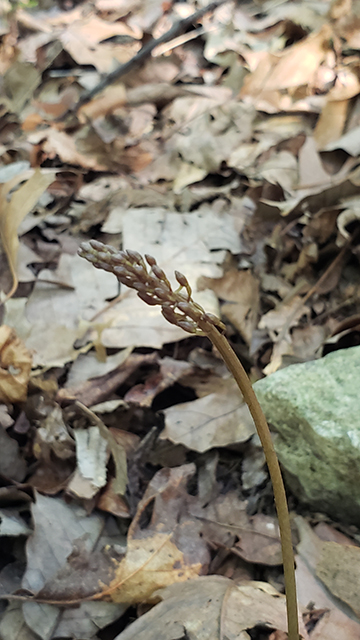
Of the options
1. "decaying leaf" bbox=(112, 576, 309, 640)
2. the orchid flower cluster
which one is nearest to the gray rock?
"decaying leaf" bbox=(112, 576, 309, 640)

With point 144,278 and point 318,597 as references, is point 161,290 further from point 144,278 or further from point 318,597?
point 318,597

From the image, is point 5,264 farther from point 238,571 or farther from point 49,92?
point 49,92

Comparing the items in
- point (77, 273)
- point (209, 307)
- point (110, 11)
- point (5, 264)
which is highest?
point (110, 11)

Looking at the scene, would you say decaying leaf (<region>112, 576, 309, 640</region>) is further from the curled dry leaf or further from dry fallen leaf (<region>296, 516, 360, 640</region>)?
the curled dry leaf

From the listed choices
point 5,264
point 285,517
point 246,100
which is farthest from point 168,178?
point 285,517

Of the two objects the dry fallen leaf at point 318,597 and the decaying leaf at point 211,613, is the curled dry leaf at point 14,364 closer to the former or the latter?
the decaying leaf at point 211,613

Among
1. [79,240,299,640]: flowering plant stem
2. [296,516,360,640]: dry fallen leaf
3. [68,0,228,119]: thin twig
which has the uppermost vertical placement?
[79,240,299,640]: flowering plant stem
